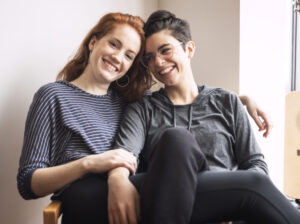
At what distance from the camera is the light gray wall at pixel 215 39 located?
1.79 meters

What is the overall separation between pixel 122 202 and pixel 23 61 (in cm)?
83

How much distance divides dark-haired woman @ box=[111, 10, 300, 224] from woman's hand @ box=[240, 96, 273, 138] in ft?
0.32

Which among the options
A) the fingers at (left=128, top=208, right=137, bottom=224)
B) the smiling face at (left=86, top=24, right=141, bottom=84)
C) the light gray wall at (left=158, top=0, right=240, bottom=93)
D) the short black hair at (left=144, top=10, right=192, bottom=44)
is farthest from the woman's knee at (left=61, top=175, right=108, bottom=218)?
the light gray wall at (left=158, top=0, right=240, bottom=93)

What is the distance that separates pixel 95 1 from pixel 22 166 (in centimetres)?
105

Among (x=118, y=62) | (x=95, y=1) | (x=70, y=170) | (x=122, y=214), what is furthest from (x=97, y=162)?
(x=95, y=1)

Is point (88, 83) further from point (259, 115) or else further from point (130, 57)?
point (259, 115)

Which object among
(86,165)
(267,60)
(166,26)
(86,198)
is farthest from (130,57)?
(267,60)

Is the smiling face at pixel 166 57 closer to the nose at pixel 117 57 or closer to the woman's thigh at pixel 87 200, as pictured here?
the nose at pixel 117 57

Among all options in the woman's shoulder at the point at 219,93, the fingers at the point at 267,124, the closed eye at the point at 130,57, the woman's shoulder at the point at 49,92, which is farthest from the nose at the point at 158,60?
the fingers at the point at 267,124

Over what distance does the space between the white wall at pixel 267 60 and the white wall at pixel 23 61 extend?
0.98 meters

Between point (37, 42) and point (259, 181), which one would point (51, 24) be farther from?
point (259, 181)

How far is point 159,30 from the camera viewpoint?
1.38 m

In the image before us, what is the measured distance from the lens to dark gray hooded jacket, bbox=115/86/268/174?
124 centimetres

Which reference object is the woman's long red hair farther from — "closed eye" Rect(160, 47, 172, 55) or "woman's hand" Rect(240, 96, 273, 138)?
"woman's hand" Rect(240, 96, 273, 138)
